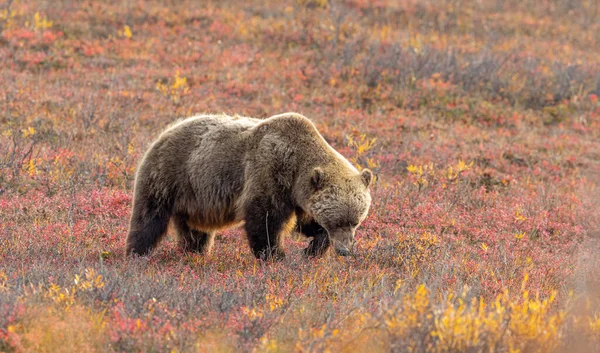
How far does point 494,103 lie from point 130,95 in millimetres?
8631

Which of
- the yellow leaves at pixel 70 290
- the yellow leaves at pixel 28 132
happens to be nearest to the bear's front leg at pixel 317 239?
the yellow leaves at pixel 70 290

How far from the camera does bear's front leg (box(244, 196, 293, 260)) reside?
6.86 m

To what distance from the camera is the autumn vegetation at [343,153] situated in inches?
187

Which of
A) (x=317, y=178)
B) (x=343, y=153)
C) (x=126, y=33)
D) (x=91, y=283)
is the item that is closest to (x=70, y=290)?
(x=91, y=283)

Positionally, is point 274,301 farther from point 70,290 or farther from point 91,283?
point 70,290

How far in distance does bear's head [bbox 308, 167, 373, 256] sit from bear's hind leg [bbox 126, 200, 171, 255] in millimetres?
1772

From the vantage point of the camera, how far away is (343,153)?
12469mm

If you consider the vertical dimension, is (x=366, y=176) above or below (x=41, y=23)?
below

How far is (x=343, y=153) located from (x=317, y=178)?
5.77m

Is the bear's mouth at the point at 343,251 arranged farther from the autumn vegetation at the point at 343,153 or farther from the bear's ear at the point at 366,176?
the bear's ear at the point at 366,176

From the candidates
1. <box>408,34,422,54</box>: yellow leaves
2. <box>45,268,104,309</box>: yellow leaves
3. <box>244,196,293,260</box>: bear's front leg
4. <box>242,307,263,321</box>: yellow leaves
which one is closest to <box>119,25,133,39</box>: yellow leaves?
<box>408,34,422,54</box>: yellow leaves

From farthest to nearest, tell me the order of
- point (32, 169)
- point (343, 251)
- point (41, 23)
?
point (41, 23), point (32, 169), point (343, 251)

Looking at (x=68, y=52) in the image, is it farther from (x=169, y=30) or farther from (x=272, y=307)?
Result: (x=272, y=307)

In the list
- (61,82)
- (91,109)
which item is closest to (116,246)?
(91,109)
